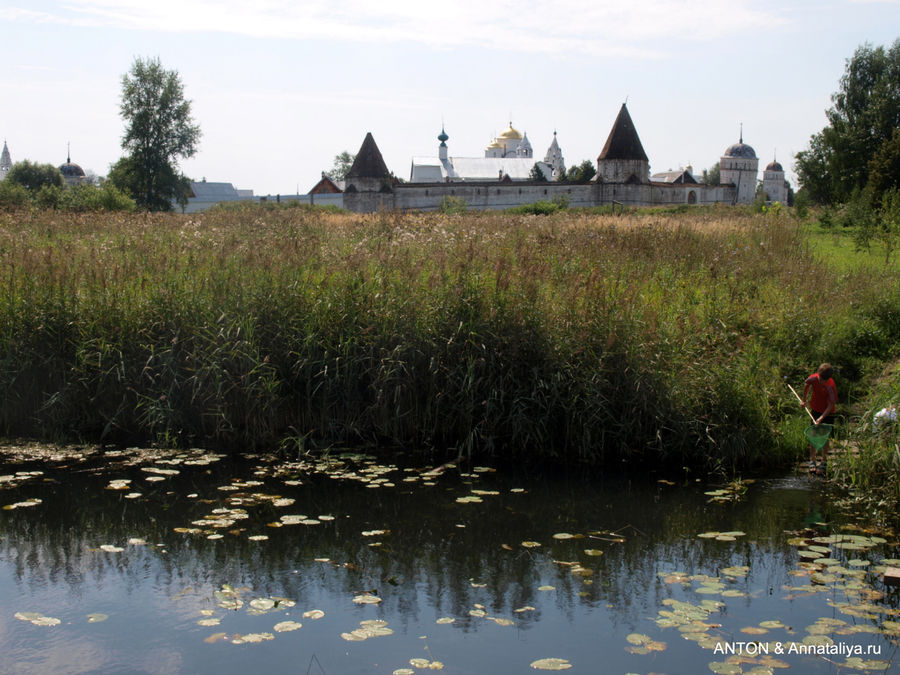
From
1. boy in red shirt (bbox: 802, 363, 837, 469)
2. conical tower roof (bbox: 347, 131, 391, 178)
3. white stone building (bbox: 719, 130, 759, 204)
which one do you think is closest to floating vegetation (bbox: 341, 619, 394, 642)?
boy in red shirt (bbox: 802, 363, 837, 469)

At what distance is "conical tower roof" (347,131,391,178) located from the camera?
4747 centimetres

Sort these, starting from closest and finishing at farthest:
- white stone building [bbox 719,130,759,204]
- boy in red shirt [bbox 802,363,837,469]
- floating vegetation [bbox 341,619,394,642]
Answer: floating vegetation [bbox 341,619,394,642] < boy in red shirt [bbox 802,363,837,469] < white stone building [bbox 719,130,759,204]

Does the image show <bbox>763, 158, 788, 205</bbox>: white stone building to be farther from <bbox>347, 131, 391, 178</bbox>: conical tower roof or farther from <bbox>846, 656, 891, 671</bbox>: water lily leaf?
<bbox>846, 656, 891, 671</bbox>: water lily leaf

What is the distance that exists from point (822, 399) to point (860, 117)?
36.0 meters

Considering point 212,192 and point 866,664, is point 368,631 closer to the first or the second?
point 866,664

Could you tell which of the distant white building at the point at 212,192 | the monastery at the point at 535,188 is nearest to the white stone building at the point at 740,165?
the monastery at the point at 535,188

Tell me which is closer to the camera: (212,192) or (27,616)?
(27,616)

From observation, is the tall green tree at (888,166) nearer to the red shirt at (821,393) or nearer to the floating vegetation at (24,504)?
the red shirt at (821,393)

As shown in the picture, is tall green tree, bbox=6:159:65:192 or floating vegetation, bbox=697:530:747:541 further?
tall green tree, bbox=6:159:65:192

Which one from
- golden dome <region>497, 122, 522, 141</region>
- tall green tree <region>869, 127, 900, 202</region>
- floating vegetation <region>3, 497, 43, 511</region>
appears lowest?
floating vegetation <region>3, 497, 43, 511</region>

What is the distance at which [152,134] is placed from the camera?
38812 mm

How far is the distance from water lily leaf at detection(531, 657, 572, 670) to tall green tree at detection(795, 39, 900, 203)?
120 ft

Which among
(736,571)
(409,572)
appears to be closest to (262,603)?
(409,572)

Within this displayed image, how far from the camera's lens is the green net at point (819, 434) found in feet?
19.0
